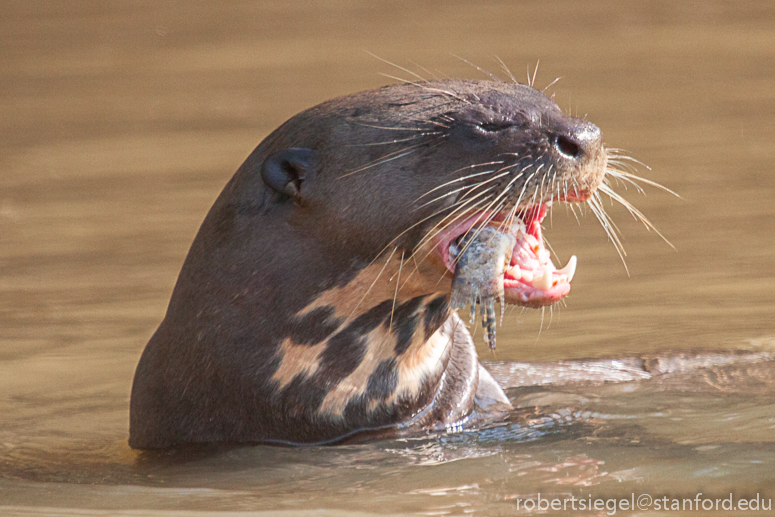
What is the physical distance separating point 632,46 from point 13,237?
6.83 metres

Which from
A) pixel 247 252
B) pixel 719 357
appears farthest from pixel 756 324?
pixel 247 252

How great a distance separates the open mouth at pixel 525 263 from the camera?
4711 millimetres

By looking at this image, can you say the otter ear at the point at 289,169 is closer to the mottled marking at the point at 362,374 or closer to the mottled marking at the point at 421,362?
the mottled marking at the point at 362,374

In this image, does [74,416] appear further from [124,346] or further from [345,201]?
[345,201]

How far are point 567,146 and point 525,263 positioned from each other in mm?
419

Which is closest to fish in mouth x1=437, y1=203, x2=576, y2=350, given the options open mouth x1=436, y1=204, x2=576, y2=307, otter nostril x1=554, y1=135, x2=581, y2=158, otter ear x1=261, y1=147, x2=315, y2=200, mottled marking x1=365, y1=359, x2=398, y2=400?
open mouth x1=436, y1=204, x2=576, y2=307

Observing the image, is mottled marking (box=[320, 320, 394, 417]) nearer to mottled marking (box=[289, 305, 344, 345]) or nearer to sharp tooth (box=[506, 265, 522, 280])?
mottled marking (box=[289, 305, 344, 345])

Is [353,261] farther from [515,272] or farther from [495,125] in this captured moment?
[495,125]

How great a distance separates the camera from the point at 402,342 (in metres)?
5.14

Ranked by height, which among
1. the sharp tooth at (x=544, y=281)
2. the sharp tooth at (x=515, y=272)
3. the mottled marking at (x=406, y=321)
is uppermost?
the sharp tooth at (x=515, y=272)

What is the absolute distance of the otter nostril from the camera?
15.3ft

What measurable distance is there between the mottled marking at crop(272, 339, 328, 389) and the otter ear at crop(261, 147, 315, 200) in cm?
52

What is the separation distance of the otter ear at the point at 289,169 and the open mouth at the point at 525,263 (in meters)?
0.53

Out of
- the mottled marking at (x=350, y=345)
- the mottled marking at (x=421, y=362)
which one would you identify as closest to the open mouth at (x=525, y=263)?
the mottled marking at (x=350, y=345)
